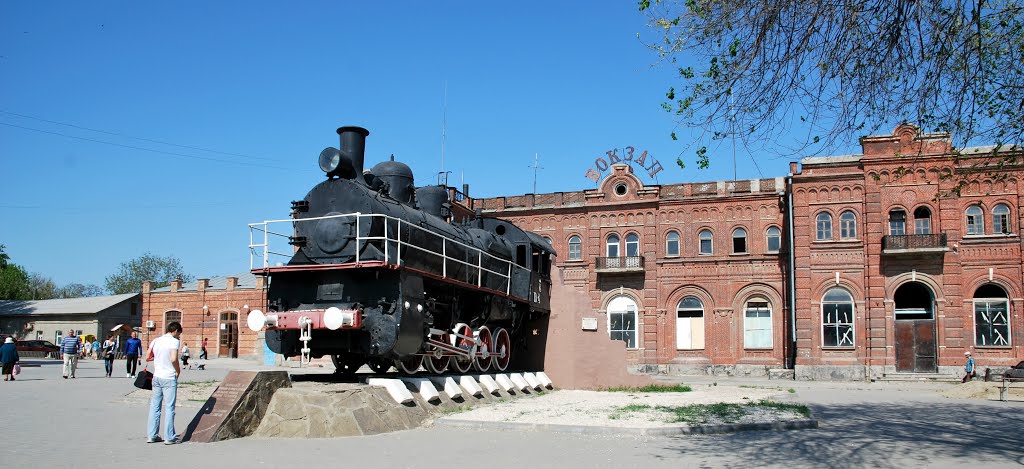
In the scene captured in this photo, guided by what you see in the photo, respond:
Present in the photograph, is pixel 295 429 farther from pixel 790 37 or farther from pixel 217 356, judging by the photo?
pixel 217 356

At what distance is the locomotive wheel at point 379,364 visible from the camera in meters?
16.1

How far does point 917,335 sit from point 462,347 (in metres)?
27.5

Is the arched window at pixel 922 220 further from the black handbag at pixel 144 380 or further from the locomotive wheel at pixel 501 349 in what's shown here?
the black handbag at pixel 144 380

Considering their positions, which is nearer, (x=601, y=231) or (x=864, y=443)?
(x=864, y=443)

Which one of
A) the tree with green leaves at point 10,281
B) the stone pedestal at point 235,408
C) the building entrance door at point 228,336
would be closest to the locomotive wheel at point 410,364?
the stone pedestal at point 235,408

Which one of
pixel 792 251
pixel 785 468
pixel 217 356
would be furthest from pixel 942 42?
pixel 217 356

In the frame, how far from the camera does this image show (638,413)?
47.8 feet

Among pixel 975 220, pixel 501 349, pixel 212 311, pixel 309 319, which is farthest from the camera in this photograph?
pixel 212 311

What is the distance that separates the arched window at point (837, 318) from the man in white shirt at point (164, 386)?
32625mm

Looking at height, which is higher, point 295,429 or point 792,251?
point 792,251

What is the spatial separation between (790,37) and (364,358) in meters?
10.9

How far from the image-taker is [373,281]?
14.3 m

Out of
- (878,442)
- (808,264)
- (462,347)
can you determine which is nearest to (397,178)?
(462,347)

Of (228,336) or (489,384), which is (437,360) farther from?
(228,336)
